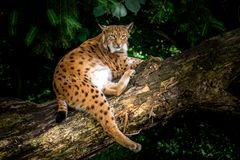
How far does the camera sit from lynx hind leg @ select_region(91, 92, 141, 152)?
403cm

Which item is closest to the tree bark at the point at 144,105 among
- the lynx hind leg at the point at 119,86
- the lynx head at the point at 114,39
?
the lynx hind leg at the point at 119,86

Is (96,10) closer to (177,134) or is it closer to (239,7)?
(239,7)

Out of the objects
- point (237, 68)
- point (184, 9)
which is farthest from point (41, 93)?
point (237, 68)

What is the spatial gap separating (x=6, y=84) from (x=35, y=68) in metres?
0.50

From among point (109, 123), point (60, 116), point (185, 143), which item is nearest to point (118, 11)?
point (109, 123)

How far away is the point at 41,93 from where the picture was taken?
6.43 metres

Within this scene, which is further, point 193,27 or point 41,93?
point 41,93

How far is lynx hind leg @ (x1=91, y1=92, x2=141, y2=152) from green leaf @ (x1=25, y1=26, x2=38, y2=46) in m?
0.95

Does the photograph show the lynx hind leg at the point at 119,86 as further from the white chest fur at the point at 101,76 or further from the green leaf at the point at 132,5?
the green leaf at the point at 132,5

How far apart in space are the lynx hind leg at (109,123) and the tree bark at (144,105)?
119 mm

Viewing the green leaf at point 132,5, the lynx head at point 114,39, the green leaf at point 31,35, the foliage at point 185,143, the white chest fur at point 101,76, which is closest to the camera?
the green leaf at point 132,5

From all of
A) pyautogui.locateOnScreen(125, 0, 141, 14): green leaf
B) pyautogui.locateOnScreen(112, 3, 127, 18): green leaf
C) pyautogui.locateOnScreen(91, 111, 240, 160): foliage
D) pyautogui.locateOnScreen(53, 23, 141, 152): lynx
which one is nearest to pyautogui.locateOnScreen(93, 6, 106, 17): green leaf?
pyautogui.locateOnScreen(112, 3, 127, 18): green leaf

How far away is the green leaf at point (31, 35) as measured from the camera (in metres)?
4.34

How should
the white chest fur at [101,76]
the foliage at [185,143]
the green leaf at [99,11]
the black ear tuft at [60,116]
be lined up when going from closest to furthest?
the green leaf at [99,11], the black ear tuft at [60,116], the white chest fur at [101,76], the foliage at [185,143]
